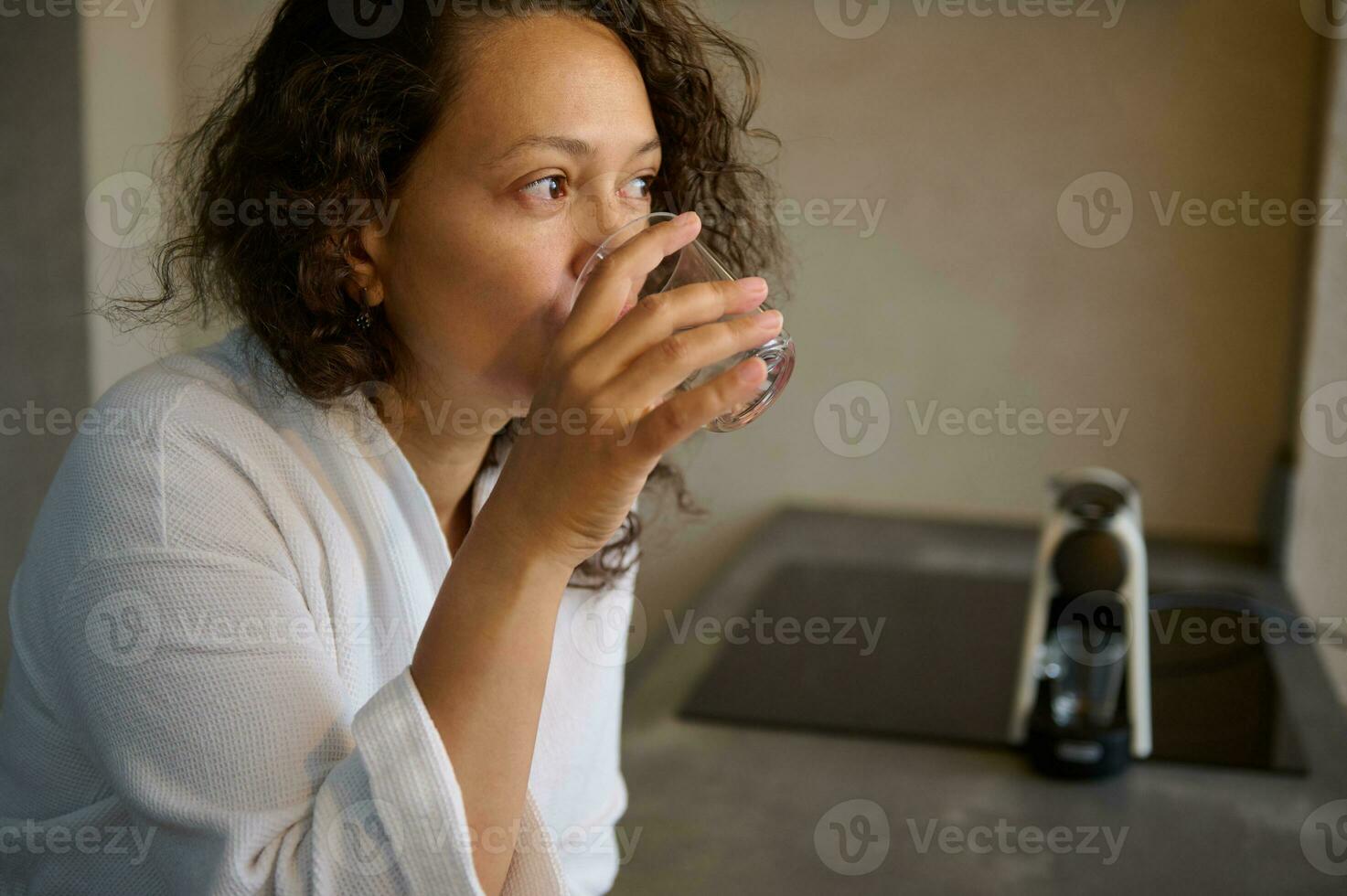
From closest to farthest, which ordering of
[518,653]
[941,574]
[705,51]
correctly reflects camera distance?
[518,653] → [705,51] → [941,574]

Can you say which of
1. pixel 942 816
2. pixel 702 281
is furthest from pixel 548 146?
pixel 942 816

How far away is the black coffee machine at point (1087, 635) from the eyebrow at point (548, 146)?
80 centimetres

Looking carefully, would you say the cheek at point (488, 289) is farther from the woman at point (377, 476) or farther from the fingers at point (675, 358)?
the fingers at point (675, 358)

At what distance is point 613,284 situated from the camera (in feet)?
2.30

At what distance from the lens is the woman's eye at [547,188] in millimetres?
809

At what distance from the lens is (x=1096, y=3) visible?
2.00 meters

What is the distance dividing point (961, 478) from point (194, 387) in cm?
166

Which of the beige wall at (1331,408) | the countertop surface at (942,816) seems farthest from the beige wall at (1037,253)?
the countertop surface at (942,816)

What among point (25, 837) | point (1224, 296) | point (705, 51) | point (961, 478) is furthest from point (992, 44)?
point (25, 837)

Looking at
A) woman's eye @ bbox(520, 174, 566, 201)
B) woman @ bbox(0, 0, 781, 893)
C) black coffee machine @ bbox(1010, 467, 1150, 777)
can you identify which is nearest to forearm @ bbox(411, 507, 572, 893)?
woman @ bbox(0, 0, 781, 893)

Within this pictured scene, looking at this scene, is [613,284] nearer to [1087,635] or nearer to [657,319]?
[657,319]

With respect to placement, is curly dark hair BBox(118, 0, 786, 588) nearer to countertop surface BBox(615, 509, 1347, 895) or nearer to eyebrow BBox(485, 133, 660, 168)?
eyebrow BBox(485, 133, 660, 168)

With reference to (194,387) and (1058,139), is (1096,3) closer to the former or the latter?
(1058,139)

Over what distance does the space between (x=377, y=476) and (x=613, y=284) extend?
32 centimetres
